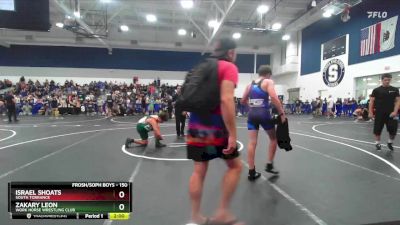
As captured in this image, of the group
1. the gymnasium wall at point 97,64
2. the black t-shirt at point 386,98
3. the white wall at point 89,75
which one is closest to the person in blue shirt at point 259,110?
the black t-shirt at point 386,98

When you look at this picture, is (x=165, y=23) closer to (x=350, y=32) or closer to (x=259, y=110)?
(x=350, y=32)

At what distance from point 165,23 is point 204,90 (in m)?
25.2

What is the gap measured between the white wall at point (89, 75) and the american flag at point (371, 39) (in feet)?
39.5

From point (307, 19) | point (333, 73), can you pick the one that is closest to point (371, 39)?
point (333, 73)

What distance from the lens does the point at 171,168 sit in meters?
4.97

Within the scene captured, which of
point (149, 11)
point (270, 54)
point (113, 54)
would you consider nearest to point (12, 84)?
point (113, 54)

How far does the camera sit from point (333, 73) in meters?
22.7

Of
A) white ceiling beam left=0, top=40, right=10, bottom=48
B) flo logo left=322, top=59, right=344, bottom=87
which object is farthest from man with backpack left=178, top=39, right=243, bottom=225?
white ceiling beam left=0, top=40, right=10, bottom=48

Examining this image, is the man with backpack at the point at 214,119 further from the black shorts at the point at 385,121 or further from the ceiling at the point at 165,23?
the ceiling at the point at 165,23

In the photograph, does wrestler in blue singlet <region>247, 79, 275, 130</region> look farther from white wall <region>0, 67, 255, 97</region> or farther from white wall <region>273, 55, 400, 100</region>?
Answer: white wall <region>0, 67, 255, 97</region>

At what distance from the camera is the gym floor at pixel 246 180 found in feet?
9.95

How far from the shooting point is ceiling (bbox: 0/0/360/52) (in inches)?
802
